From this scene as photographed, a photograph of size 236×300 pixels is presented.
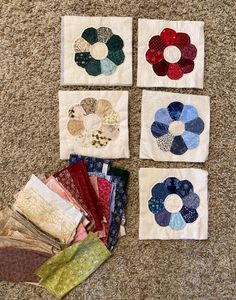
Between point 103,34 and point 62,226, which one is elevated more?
point 103,34

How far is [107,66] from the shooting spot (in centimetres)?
125

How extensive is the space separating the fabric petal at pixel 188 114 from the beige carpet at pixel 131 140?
52 mm

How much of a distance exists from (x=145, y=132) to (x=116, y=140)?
9 centimetres

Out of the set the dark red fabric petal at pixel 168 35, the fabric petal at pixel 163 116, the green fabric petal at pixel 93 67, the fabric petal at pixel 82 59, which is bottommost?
the fabric petal at pixel 163 116

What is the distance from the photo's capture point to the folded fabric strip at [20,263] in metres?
1.18

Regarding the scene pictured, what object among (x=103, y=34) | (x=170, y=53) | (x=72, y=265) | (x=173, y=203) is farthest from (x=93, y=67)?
(x=72, y=265)

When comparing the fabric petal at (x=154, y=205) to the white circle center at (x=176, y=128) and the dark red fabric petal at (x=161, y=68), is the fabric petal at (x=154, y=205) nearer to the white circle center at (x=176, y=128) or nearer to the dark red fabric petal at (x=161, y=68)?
the white circle center at (x=176, y=128)

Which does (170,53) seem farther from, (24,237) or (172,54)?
(24,237)

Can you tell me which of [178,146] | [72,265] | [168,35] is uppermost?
[168,35]

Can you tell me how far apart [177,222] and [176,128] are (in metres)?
0.27

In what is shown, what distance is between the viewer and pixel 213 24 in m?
1.29

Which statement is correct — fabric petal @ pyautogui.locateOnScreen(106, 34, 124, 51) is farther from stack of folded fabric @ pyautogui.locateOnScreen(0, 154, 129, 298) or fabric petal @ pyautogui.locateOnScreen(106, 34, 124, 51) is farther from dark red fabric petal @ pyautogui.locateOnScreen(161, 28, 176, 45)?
stack of folded fabric @ pyautogui.locateOnScreen(0, 154, 129, 298)

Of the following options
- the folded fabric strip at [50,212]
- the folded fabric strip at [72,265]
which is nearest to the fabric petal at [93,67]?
the folded fabric strip at [50,212]

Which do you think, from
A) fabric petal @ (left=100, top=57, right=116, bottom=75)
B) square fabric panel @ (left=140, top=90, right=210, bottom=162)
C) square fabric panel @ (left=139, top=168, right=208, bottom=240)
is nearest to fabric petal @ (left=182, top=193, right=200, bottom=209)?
square fabric panel @ (left=139, top=168, right=208, bottom=240)
